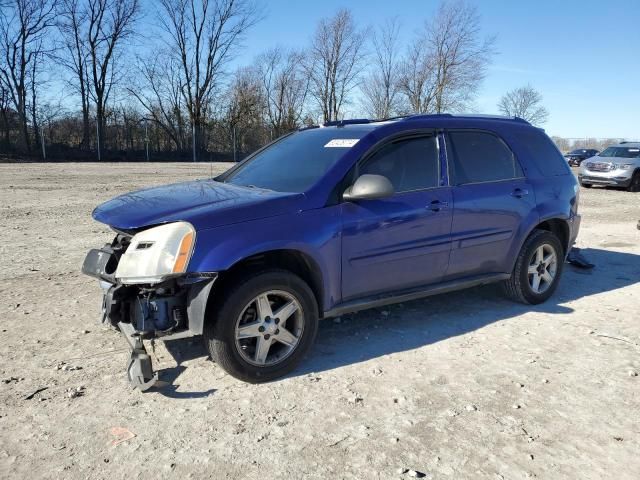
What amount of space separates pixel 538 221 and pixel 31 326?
475 cm

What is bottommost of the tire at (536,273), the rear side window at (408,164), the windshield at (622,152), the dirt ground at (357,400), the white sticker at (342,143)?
the dirt ground at (357,400)

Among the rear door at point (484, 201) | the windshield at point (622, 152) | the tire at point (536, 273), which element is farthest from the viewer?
the windshield at point (622, 152)

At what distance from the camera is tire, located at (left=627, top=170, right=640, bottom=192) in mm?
18594

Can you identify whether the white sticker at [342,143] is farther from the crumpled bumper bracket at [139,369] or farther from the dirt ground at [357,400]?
the crumpled bumper bracket at [139,369]

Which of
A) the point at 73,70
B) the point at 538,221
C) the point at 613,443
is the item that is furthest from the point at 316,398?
the point at 73,70

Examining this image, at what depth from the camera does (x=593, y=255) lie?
7.74 m

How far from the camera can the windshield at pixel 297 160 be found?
3.96 m

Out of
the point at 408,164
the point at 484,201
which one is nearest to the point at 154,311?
the point at 408,164

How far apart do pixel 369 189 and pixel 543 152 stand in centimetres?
269

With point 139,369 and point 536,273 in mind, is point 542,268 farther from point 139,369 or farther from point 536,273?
point 139,369

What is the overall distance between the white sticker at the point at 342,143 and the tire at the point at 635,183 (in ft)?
59.6

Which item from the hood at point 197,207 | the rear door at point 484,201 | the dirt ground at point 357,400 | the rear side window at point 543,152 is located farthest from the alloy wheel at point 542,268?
the hood at point 197,207

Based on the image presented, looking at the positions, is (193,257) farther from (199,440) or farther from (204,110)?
(204,110)

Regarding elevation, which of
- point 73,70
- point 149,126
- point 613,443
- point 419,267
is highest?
point 73,70
